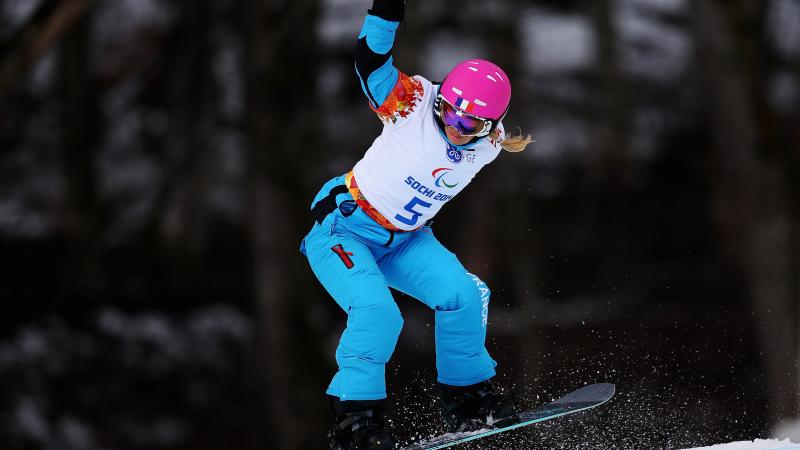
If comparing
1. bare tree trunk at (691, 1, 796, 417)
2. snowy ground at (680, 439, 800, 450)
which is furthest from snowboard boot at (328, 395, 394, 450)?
bare tree trunk at (691, 1, 796, 417)

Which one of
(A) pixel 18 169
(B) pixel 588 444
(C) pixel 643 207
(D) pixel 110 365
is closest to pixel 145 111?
(A) pixel 18 169

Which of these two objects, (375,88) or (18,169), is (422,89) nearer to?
(375,88)

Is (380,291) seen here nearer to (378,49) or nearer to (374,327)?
(374,327)

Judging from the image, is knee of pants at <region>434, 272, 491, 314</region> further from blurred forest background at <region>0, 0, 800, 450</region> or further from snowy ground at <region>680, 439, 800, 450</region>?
snowy ground at <region>680, 439, 800, 450</region>

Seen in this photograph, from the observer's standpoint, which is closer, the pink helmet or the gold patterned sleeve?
the pink helmet

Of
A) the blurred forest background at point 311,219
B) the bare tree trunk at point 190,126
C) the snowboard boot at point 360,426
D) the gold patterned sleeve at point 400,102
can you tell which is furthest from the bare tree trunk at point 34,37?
the bare tree trunk at point 190,126

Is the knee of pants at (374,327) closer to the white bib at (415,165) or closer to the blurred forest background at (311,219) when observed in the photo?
the white bib at (415,165)

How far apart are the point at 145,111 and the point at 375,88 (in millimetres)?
22772

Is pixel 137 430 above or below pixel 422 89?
below

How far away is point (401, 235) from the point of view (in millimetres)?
5672

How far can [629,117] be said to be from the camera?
25.4 meters

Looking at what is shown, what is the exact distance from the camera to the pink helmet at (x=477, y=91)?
5160 millimetres

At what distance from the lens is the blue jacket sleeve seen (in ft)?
16.5

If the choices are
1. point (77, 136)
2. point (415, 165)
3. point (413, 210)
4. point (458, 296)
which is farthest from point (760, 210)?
point (77, 136)
